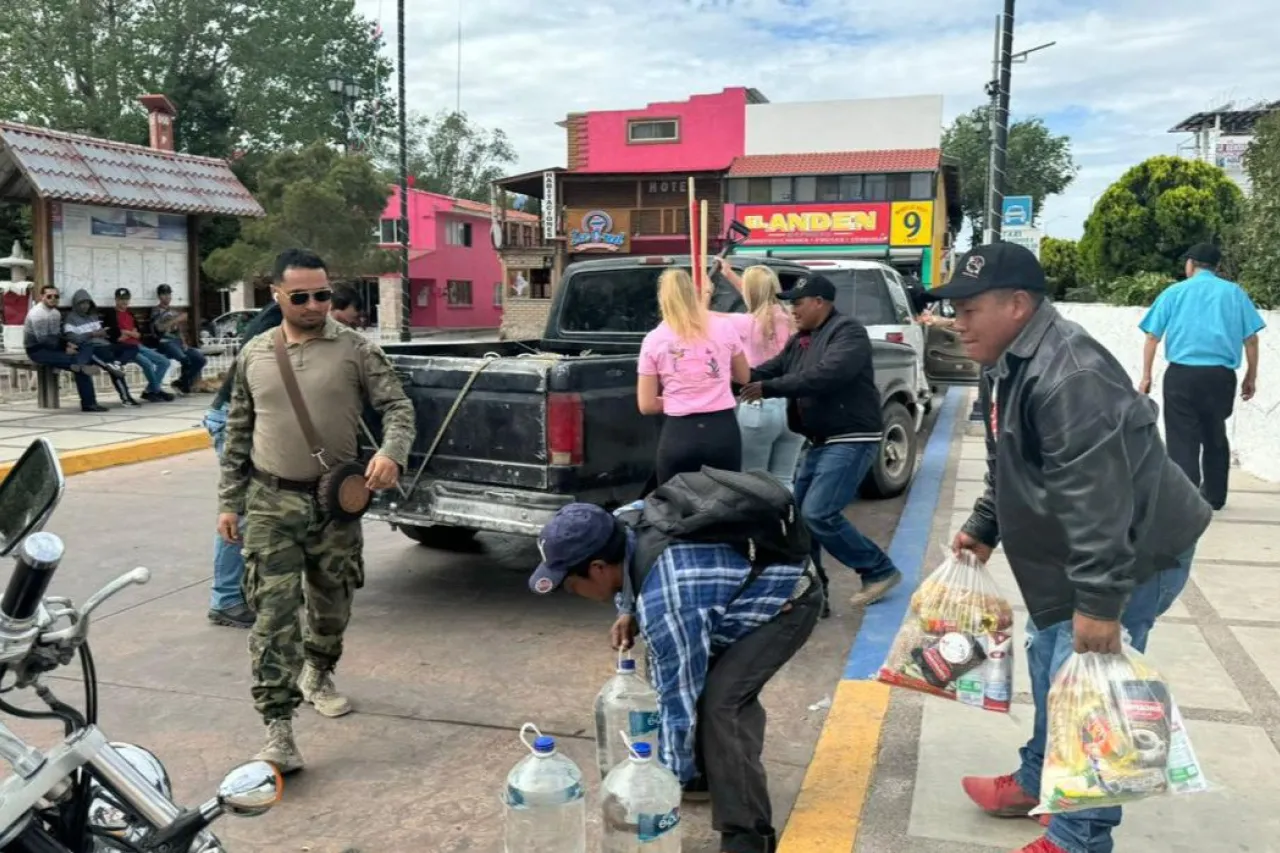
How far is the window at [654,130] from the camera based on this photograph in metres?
40.9

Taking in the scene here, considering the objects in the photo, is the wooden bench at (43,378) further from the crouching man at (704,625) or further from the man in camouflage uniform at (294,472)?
the crouching man at (704,625)

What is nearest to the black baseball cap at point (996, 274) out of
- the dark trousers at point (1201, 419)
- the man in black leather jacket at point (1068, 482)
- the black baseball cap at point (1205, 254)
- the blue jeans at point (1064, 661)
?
the man in black leather jacket at point (1068, 482)

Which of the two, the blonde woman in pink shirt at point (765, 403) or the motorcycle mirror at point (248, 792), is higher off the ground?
the blonde woman in pink shirt at point (765, 403)

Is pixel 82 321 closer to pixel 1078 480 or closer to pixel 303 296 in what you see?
pixel 303 296

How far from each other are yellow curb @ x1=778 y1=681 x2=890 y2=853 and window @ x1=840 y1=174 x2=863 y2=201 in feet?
111

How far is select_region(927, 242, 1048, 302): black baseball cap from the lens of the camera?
282 centimetres

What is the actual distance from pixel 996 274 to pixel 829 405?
8.16 ft

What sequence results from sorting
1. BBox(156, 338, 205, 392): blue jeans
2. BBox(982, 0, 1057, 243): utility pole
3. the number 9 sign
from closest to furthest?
BBox(982, 0, 1057, 243): utility pole < BBox(156, 338, 205, 392): blue jeans < the number 9 sign

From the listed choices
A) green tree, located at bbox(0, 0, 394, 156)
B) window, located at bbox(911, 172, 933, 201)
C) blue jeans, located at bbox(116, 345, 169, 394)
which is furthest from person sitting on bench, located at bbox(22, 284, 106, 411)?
window, located at bbox(911, 172, 933, 201)

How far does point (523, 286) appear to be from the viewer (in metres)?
41.5

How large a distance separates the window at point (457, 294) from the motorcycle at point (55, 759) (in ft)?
160

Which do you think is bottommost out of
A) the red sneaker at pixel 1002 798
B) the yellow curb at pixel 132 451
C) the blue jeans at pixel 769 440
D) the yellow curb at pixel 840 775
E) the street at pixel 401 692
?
the street at pixel 401 692

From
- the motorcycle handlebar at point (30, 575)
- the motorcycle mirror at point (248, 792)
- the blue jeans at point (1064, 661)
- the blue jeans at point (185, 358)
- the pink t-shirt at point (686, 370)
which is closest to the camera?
the motorcycle handlebar at point (30, 575)

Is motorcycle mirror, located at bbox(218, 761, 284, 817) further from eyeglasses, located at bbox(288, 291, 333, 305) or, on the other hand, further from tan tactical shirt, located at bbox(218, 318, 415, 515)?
eyeglasses, located at bbox(288, 291, 333, 305)
